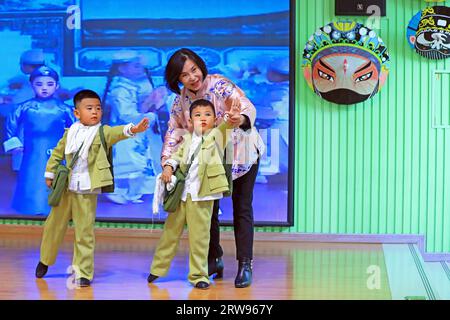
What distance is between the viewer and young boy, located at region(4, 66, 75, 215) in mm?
5344

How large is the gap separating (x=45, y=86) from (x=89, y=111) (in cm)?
171

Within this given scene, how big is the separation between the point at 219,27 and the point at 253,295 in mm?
2252

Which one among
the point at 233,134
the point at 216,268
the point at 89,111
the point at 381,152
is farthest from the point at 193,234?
the point at 381,152

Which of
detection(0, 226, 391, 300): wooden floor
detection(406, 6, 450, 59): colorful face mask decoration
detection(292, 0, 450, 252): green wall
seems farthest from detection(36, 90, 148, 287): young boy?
detection(406, 6, 450, 59): colorful face mask decoration

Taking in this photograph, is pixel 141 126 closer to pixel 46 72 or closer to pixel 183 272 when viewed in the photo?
pixel 183 272

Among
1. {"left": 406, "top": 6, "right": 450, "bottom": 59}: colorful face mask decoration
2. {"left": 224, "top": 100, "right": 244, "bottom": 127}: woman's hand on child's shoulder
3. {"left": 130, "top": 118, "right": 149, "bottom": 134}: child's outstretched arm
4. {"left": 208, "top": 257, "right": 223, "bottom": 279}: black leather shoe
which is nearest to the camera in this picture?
{"left": 224, "top": 100, "right": 244, "bottom": 127}: woman's hand on child's shoulder

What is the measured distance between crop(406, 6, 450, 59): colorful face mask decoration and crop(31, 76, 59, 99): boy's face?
2374 mm

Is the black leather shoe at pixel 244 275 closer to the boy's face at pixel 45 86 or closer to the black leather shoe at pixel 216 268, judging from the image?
the black leather shoe at pixel 216 268

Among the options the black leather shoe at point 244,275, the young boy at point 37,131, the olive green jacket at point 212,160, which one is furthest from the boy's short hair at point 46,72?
the black leather shoe at point 244,275

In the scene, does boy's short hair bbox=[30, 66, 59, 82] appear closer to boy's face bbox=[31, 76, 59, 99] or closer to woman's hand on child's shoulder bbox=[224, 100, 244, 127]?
boy's face bbox=[31, 76, 59, 99]

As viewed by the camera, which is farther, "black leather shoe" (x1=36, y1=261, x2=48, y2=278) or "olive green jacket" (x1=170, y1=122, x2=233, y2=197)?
"black leather shoe" (x1=36, y1=261, x2=48, y2=278)

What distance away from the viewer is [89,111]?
3.77 m

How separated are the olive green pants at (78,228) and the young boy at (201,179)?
0.41 m

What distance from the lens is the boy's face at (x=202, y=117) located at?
3.61 metres
